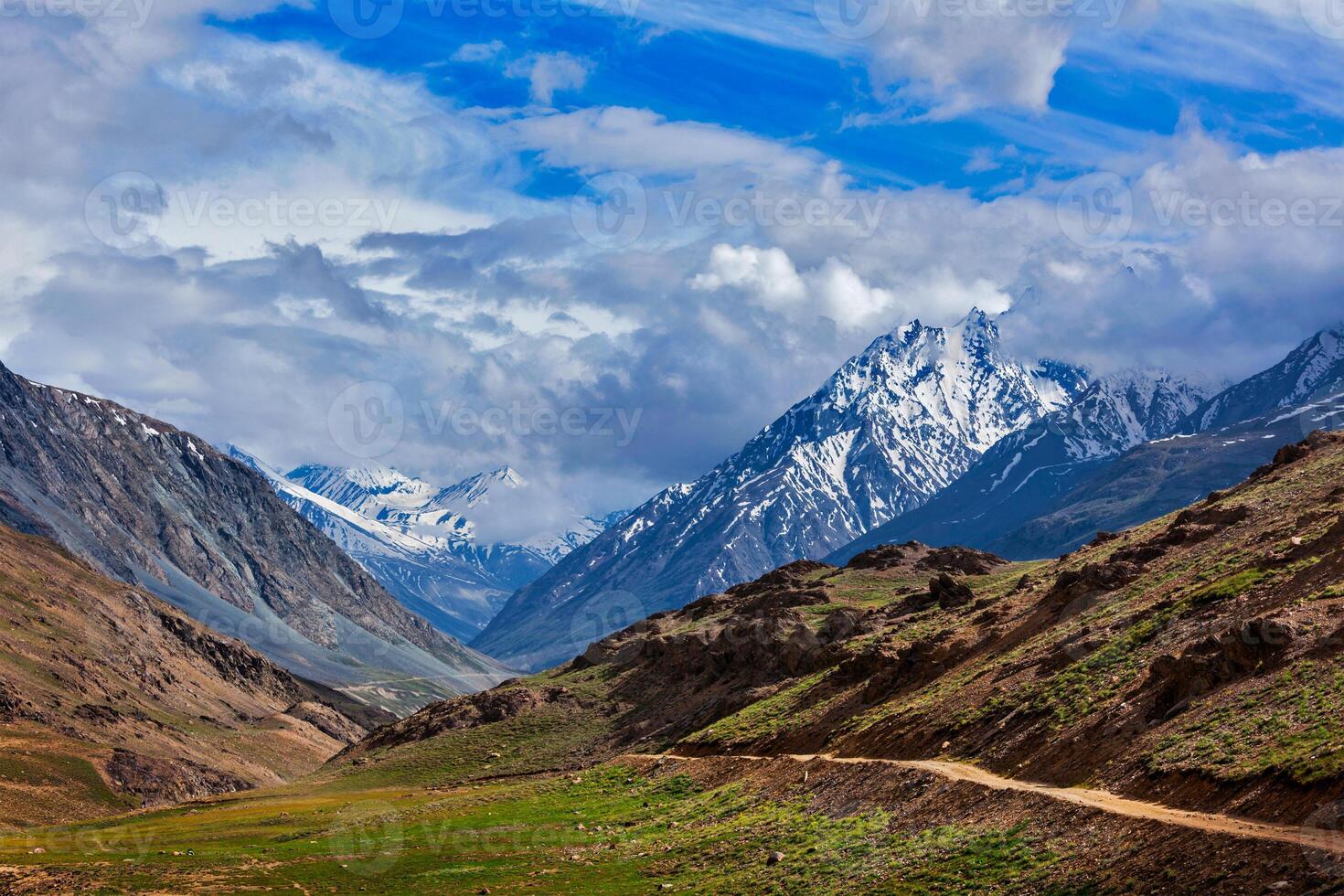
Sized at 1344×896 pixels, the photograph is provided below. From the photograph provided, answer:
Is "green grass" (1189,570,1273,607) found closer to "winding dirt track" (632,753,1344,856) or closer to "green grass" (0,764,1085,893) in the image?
"winding dirt track" (632,753,1344,856)

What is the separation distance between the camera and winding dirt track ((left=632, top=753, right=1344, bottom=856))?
3638 centimetres

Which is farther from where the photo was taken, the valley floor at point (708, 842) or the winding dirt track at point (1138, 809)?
the valley floor at point (708, 842)

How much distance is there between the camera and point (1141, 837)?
40.9 m

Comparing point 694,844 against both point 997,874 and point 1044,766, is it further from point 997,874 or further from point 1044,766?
point 997,874

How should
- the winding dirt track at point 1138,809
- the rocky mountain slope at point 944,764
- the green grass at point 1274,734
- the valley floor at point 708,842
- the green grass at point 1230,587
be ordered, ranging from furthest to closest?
the green grass at point 1230,587 → the rocky mountain slope at point 944,764 → the green grass at point 1274,734 → the valley floor at point 708,842 → the winding dirt track at point 1138,809

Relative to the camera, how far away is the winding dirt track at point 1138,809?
3638 cm

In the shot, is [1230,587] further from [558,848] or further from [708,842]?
[558,848]

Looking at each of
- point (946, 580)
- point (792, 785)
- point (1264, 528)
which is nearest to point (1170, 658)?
point (792, 785)

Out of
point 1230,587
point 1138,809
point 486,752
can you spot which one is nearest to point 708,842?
point 1138,809

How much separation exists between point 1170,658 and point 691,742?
55.3 m

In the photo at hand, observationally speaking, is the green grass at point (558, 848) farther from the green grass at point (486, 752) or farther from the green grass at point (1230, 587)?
the green grass at point (1230, 587)

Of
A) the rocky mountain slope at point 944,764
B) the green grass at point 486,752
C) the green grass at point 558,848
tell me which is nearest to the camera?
the rocky mountain slope at point 944,764

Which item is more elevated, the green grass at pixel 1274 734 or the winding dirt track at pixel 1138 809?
the green grass at pixel 1274 734

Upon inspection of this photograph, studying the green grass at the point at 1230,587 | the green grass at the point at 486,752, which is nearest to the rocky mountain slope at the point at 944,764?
the green grass at the point at 1230,587
